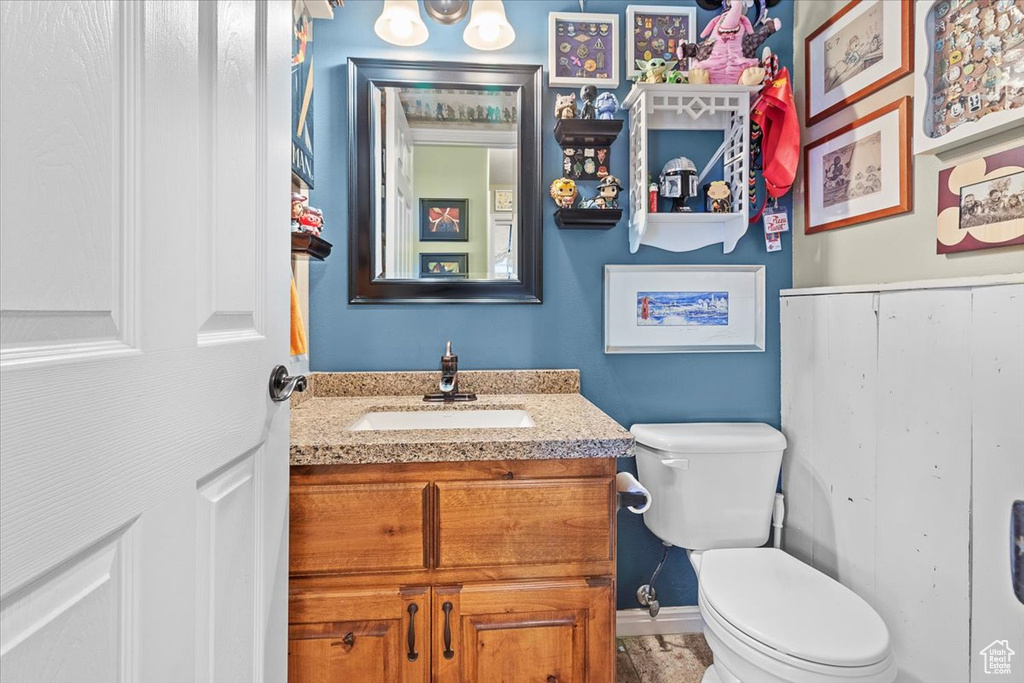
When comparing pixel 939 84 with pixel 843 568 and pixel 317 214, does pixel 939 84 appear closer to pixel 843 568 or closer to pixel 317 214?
pixel 843 568

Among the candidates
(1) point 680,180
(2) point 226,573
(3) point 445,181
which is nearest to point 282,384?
(2) point 226,573

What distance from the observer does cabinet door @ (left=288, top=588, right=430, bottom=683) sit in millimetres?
1047

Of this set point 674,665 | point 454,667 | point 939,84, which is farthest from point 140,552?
point 939,84

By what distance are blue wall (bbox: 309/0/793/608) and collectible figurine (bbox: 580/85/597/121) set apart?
5.4 inches

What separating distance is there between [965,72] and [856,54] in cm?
41

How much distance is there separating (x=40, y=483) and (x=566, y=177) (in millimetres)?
1591

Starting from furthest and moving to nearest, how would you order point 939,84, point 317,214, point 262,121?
point 317,214 → point 939,84 → point 262,121

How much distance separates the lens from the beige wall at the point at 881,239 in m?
1.19

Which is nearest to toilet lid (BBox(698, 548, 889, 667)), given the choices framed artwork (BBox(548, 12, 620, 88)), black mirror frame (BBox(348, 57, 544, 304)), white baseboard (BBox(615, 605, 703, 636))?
white baseboard (BBox(615, 605, 703, 636))

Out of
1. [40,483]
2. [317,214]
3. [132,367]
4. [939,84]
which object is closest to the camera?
[40,483]

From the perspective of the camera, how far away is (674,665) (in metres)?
1.62

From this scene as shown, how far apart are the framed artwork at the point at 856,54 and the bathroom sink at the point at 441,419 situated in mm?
1442

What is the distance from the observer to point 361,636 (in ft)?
3.48

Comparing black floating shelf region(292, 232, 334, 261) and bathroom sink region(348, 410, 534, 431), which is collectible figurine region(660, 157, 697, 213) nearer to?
bathroom sink region(348, 410, 534, 431)
